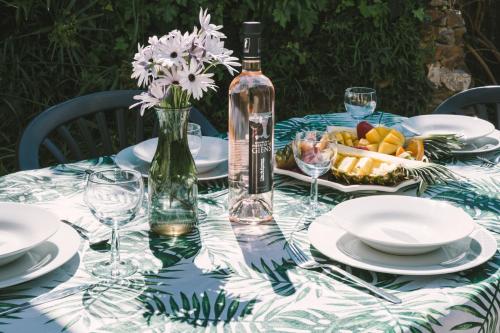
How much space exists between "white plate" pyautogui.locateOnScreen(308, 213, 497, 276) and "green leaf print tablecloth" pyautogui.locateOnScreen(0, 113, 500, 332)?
0.8 inches

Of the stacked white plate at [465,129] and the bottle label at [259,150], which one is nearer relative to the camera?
the bottle label at [259,150]

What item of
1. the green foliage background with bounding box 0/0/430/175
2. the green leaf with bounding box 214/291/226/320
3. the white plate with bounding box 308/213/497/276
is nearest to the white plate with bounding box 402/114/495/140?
the white plate with bounding box 308/213/497/276

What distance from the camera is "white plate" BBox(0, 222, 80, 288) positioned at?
1278 millimetres

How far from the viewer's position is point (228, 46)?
392 centimetres

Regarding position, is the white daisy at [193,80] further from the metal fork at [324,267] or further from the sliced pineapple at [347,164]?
the sliced pineapple at [347,164]

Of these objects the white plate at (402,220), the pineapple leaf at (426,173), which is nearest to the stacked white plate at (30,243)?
the white plate at (402,220)

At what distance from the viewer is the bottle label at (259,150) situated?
1.56 metres

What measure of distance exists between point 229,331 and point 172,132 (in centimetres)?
48

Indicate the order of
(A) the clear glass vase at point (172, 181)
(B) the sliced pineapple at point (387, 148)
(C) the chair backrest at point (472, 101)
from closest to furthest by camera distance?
(A) the clear glass vase at point (172, 181), (B) the sliced pineapple at point (387, 148), (C) the chair backrest at point (472, 101)

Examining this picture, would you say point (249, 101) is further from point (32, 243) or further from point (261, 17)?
point (261, 17)

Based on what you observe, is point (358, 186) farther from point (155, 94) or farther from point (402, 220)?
point (155, 94)

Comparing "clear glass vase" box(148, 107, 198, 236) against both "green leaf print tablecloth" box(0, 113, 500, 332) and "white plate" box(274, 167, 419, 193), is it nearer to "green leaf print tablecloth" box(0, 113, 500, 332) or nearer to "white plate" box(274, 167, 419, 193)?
"green leaf print tablecloth" box(0, 113, 500, 332)

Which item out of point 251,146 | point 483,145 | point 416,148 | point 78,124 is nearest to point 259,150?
point 251,146

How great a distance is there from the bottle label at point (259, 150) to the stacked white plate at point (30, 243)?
37cm
